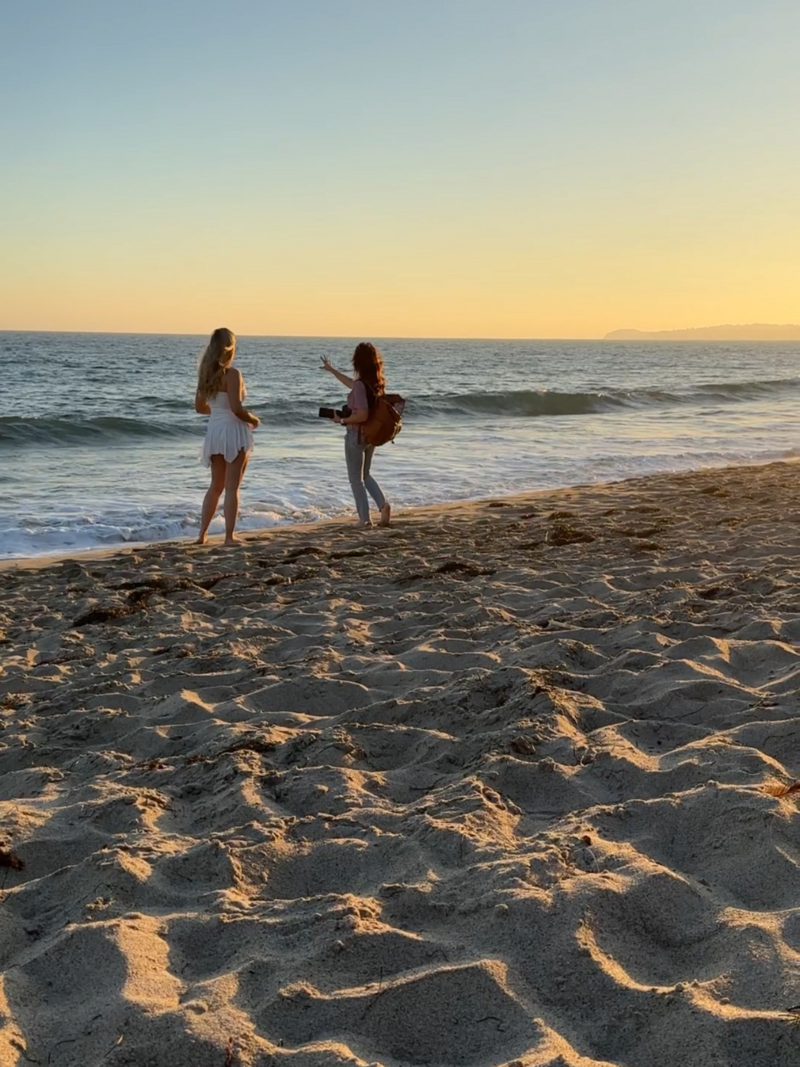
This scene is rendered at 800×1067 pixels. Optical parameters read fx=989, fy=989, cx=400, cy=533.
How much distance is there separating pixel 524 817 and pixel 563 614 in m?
2.41

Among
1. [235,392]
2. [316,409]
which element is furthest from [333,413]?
[316,409]

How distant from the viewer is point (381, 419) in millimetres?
9039

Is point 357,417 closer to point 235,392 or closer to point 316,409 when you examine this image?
point 235,392

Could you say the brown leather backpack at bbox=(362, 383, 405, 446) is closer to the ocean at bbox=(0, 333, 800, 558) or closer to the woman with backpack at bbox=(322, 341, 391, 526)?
the woman with backpack at bbox=(322, 341, 391, 526)

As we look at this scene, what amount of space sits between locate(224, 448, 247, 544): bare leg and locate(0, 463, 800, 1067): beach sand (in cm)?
317

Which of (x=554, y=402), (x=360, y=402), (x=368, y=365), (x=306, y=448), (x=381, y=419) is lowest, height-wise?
(x=306, y=448)

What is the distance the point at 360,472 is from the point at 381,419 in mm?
593

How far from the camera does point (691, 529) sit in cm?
820

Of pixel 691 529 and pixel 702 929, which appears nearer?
pixel 702 929

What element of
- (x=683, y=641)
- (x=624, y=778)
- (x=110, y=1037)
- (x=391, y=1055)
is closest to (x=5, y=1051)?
(x=110, y=1037)

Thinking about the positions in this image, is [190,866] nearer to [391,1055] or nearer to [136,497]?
[391,1055]

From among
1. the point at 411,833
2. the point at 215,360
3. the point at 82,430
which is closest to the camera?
the point at 411,833

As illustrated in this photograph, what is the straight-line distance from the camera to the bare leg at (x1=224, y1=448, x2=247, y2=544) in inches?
348

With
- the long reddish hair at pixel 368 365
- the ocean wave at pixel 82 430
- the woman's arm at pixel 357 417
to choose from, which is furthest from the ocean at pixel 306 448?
the long reddish hair at pixel 368 365
